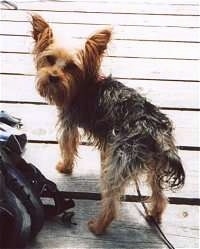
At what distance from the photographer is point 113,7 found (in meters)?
4.12

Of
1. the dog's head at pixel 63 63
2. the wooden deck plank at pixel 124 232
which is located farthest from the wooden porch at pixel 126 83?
the dog's head at pixel 63 63

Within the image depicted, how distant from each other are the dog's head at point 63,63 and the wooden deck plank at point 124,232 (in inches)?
19.8

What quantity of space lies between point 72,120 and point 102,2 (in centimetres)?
204

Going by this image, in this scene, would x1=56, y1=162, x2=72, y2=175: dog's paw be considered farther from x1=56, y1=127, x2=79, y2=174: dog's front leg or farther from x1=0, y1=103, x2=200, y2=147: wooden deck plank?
x1=0, y1=103, x2=200, y2=147: wooden deck plank

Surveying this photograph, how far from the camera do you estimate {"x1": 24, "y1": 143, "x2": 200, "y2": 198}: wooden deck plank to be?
2.41m

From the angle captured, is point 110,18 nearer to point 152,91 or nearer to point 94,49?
point 152,91

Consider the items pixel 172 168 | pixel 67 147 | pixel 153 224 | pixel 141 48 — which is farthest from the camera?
pixel 141 48

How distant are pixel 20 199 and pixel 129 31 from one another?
1.95 metres

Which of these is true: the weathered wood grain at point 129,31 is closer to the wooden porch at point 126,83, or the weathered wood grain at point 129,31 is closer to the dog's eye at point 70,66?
the wooden porch at point 126,83

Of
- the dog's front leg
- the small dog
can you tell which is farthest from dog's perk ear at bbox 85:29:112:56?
the dog's front leg

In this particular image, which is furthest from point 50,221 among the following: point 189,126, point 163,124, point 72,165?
point 189,126

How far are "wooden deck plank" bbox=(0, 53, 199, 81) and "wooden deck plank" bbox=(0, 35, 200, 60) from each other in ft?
0.20

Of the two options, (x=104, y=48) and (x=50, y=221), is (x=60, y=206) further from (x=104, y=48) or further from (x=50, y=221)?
(x=104, y=48)

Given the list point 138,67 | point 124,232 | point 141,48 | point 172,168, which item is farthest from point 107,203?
point 141,48
